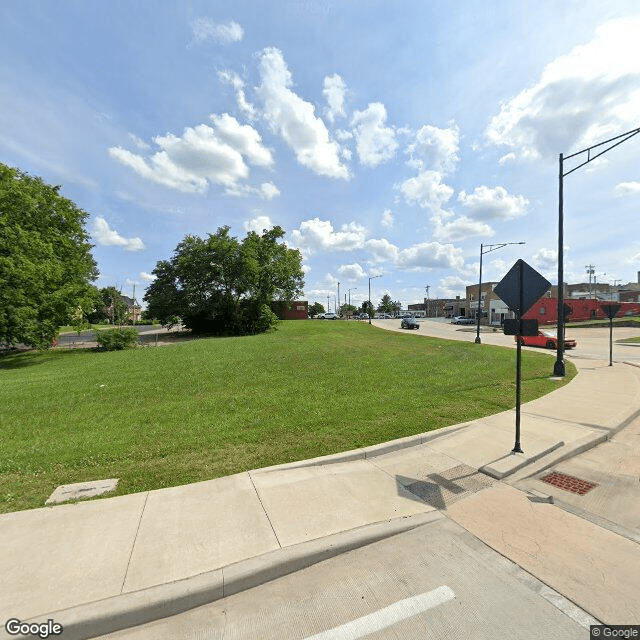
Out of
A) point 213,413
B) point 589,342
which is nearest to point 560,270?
point 213,413

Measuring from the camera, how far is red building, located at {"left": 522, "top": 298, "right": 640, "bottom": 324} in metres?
47.0

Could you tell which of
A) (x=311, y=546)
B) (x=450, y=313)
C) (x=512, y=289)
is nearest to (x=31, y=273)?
(x=311, y=546)

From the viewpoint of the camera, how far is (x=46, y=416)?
699 cm

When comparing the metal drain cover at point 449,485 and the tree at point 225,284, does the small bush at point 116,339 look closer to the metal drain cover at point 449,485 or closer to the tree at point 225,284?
the tree at point 225,284

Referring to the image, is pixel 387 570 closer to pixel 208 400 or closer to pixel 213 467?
pixel 213 467

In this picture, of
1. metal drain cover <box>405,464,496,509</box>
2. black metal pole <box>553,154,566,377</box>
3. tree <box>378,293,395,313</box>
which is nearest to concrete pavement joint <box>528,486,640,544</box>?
metal drain cover <box>405,464,496,509</box>

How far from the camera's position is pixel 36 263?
16.3m

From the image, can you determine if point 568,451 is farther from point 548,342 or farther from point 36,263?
point 36,263

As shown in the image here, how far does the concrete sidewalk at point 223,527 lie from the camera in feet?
8.10

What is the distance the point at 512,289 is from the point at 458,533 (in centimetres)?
379

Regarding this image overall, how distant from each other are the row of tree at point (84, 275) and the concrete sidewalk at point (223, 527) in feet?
57.6

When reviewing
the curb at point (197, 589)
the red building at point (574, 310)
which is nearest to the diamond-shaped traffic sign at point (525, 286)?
the curb at point (197, 589)

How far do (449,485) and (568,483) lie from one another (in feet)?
5.53

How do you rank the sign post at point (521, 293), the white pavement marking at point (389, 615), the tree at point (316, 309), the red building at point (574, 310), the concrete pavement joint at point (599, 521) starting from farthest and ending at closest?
the tree at point (316, 309) → the red building at point (574, 310) → the sign post at point (521, 293) → the concrete pavement joint at point (599, 521) → the white pavement marking at point (389, 615)
